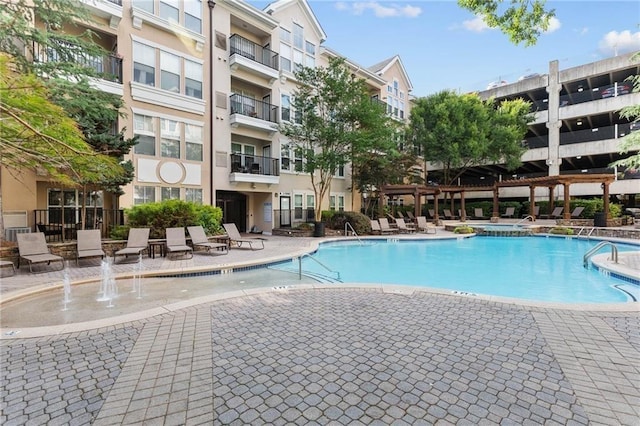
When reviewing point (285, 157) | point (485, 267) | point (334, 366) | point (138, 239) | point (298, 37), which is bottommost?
point (485, 267)

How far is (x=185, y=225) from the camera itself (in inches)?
478

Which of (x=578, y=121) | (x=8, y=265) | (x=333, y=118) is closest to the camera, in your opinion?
(x=8, y=265)

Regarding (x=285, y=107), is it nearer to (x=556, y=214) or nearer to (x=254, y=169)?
(x=254, y=169)

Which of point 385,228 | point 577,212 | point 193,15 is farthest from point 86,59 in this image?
point 577,212

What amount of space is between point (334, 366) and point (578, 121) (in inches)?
1389

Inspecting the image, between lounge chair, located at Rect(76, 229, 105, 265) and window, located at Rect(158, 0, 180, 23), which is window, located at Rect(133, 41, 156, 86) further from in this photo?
lounge chair, located at Rect(76, 229, 105, 265)

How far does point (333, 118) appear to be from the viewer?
17.5m

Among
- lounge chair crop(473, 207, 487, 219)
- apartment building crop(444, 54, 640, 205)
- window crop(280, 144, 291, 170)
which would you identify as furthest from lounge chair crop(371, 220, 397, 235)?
apartment building crop(444, 54, 640, 205)

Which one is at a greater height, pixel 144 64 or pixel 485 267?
pixel 144 64

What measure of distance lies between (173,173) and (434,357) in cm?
1489

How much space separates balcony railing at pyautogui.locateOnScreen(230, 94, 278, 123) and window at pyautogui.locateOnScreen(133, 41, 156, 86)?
4066 mm

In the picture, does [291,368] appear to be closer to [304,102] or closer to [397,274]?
[397,274]

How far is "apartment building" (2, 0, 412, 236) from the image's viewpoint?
1382 centimetres

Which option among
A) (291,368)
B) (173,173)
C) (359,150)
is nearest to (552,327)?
(291,368)
